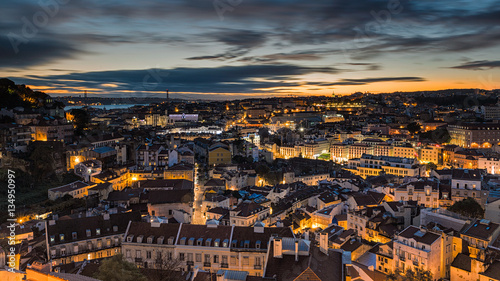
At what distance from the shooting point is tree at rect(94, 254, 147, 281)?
10281 millimetres

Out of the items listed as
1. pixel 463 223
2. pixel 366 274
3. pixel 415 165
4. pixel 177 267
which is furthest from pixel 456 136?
pixel 177 267

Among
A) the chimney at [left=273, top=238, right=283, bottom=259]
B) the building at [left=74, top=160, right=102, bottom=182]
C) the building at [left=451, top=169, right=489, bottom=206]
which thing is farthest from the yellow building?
the chimney at [left=273, top=238, right=283, bottom=259]

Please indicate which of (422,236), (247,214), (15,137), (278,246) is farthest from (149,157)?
(422,236)

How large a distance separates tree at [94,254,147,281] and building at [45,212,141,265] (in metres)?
5.40

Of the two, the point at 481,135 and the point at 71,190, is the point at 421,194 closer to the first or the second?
the point at 71,190

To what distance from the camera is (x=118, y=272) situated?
1044 centimetres

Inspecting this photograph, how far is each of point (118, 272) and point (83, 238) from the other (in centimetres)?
655

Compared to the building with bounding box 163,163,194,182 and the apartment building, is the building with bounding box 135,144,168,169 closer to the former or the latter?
the building with bounding box 163,163,194,182

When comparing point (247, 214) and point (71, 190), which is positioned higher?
point (71, 190)

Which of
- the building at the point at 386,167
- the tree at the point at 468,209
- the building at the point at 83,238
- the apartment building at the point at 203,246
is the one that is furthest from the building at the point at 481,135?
the building at the point at 83,238

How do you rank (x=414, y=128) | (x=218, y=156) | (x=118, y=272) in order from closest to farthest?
(x=118, y=272) < (x=218, y=156) < (x=414, y=128)

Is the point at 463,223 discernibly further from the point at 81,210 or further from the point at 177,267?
the point at 81,210

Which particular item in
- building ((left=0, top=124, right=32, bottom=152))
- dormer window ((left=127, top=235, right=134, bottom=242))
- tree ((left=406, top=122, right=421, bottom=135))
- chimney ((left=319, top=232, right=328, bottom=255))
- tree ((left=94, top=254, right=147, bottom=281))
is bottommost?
dormer window ((left=127, top=235, right=134, bottom=242))

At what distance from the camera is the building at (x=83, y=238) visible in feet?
50.7
